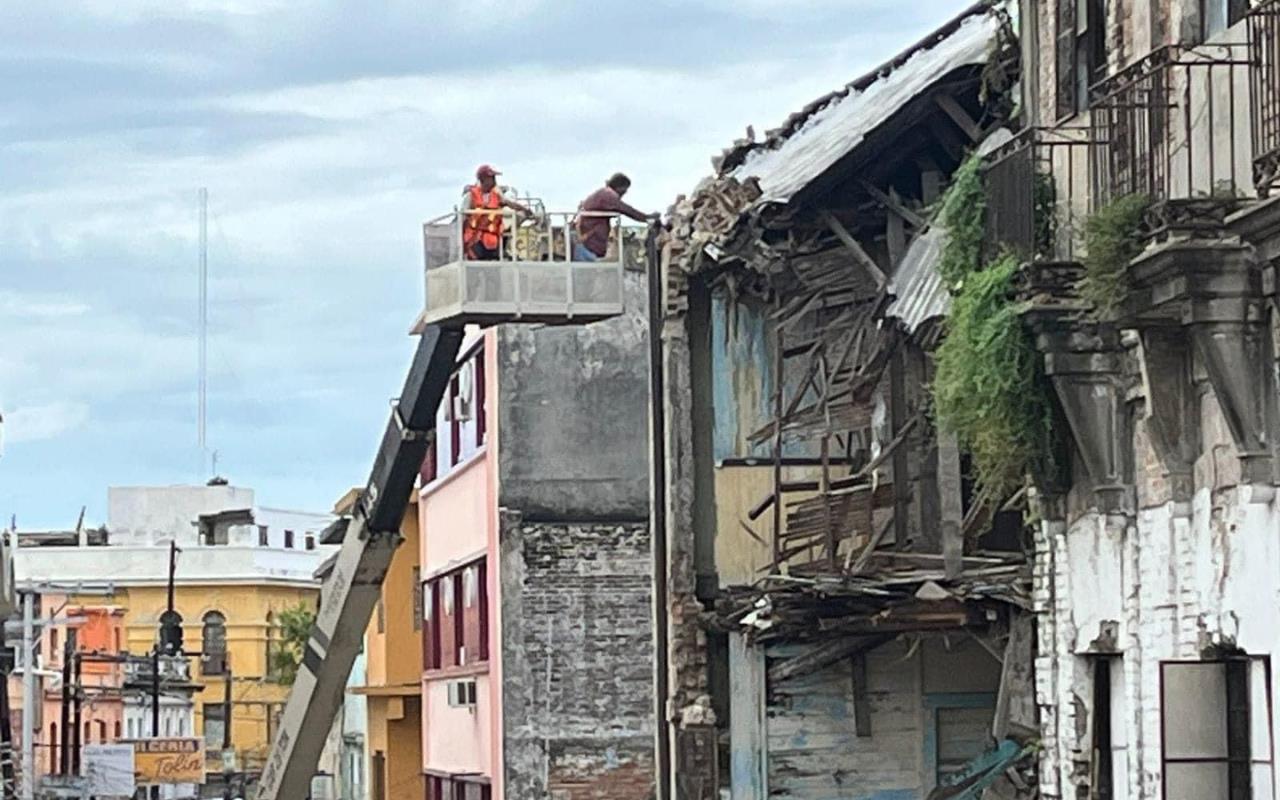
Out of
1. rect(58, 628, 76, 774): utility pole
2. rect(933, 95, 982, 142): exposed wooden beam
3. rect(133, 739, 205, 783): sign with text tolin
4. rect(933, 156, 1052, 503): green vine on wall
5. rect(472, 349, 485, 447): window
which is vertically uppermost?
rect(933, 95, 982, 142): exposed wooden beam

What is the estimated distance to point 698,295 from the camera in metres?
28.2

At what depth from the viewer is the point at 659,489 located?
28500 millimetres

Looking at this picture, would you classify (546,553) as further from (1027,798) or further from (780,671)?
(1027,798)

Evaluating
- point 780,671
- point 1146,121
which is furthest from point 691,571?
point 1146,121

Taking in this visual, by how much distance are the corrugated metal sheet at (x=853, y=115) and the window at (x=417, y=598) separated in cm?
1725

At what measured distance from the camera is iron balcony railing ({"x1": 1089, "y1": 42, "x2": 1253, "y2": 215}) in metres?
16.0

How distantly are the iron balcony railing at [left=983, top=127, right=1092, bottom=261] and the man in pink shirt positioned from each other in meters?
9.29

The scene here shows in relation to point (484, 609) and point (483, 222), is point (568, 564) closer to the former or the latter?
point (484, 609)

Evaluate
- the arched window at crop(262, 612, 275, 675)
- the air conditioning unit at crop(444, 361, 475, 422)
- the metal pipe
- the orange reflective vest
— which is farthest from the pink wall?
the arched window at crop(262, 612, 275, 675)

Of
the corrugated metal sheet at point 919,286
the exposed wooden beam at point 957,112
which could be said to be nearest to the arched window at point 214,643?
the corrugated metal sheet at point 919,286

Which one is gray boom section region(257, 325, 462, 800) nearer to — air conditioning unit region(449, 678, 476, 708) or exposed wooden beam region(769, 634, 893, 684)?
exposed wooden beam region(769, 634, 893, 684)

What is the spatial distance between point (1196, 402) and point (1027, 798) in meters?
7.43

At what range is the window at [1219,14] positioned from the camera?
53.7ft

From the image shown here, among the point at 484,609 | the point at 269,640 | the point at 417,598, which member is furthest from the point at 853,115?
the point at 269,640
